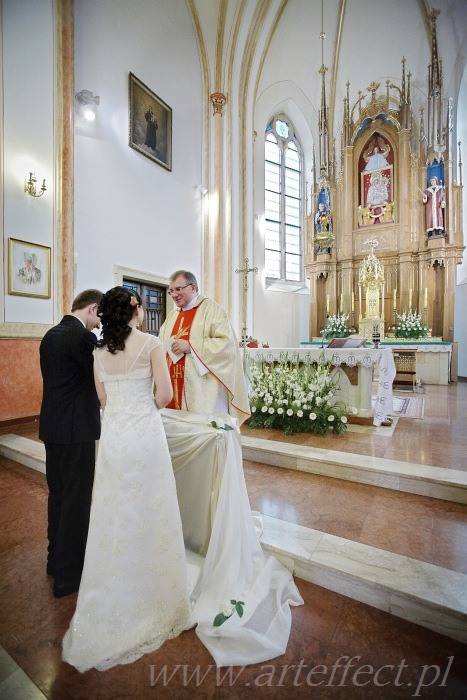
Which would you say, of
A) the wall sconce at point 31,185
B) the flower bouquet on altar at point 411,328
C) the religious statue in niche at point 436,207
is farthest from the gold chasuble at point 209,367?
the religious statue in niche at point 436,207

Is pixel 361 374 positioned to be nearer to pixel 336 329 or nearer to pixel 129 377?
pixel 129 377

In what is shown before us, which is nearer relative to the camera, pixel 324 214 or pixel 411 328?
pixel 411 328

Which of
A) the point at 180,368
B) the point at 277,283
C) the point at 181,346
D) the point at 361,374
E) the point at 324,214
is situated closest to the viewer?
the point at 181,346

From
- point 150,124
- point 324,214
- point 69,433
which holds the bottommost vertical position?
point 69,433

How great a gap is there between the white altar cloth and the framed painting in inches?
280

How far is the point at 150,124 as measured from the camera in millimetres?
7551

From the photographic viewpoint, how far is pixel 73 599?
1866mm

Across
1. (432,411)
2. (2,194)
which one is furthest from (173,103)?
(432,411)

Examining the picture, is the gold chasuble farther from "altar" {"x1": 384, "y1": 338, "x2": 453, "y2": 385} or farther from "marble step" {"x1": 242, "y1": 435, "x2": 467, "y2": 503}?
"altar" {"x1": 384, "y1": 338, "x2": 453, "y2": 385}

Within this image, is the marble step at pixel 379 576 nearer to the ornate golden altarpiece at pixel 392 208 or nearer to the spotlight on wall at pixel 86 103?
the spotlight on wall at pixel 86 103

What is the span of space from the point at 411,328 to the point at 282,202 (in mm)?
6072

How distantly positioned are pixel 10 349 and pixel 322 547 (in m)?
4.78

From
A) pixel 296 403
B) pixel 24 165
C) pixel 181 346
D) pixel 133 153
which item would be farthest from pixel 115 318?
pixel 133 153

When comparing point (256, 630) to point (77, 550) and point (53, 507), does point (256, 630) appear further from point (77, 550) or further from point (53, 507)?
point (53, 507)
